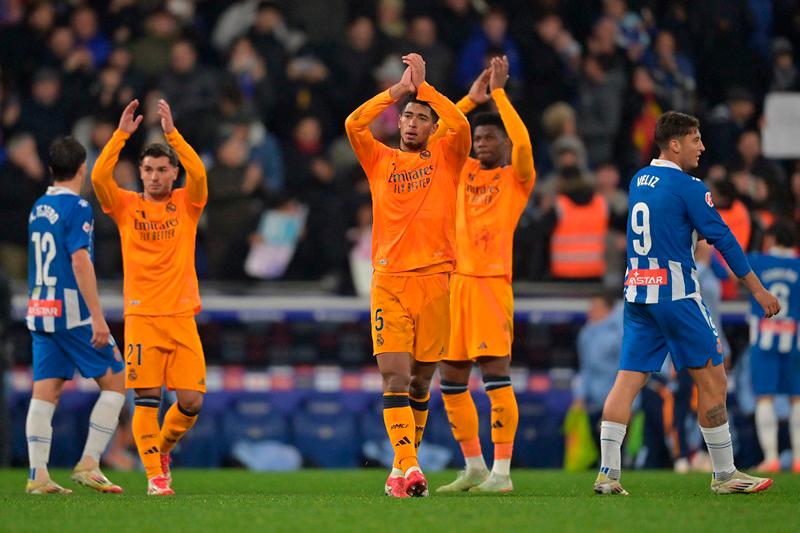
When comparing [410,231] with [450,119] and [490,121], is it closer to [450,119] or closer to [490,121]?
[450,119]

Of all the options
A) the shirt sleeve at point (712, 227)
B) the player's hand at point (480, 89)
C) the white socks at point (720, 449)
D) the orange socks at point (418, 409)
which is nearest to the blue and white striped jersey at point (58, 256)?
the orange socks at point (418, 409)

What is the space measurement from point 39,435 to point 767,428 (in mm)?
7625

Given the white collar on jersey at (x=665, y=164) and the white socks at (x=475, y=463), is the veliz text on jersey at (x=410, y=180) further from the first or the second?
the white socks at (x=475, y=463)

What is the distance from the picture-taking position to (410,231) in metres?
10.5

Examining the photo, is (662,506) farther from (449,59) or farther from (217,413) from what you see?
(449,59)

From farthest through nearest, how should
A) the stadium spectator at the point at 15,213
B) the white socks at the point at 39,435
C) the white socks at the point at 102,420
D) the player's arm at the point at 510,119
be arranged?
the stadium spectator at the point at 15,213
the white socks at the point at 102,420
the white socks at the point at 39,435
the player's arm at the point at 510,119

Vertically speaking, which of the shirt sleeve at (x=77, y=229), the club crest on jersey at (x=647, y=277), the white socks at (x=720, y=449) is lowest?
the white socks at (x=720, y=449)

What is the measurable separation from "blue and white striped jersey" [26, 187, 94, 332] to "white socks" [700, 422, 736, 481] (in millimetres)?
4839

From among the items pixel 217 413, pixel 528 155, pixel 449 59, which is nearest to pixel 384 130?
pixel 449 59

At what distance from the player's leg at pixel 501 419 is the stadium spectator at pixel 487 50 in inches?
354

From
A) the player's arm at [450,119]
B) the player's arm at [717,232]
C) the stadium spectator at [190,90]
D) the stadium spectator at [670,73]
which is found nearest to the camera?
the player's arm at [717,232]

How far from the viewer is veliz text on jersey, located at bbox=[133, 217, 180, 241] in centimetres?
1127

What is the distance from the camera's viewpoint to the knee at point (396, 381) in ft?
33.5

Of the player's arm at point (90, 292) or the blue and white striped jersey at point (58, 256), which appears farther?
the blue and white striped jersey at point (58, 256)
